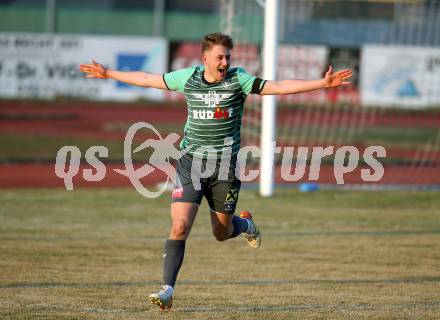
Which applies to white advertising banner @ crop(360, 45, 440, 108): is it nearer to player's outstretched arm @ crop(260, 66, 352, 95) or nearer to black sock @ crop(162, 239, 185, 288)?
player's outstretched arm @ crop(260, 66, 352, 95)

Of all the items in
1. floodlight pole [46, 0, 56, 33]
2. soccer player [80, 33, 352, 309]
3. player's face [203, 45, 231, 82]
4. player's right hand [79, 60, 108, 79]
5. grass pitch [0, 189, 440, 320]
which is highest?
floodlight pole [46, 0, 56, 33]

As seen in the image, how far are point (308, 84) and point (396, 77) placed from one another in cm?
2776

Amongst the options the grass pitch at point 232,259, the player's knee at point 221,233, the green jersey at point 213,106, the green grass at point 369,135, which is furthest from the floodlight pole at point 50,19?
the green jersey at point 213,106

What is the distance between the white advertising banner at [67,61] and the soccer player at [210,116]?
3093 centimetres

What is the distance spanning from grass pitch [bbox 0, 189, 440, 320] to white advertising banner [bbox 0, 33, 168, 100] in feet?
72.7

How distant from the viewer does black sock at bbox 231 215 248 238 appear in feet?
29.0

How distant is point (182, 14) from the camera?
145 ft

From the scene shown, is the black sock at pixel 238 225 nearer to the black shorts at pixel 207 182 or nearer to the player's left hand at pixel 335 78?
the black shorts at pixel 207 182

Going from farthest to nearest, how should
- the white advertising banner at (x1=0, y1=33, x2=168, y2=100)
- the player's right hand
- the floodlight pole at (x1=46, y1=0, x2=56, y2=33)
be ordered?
the floodlight pole at (x1=46, y1=0, x2=56, y2=33), the white advertising banner at (x1=0, y1=33, x2=168, y2=100), the player's right hand

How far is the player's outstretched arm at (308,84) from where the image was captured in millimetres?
A: 7836

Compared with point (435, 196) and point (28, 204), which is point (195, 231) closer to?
point (28, 204)

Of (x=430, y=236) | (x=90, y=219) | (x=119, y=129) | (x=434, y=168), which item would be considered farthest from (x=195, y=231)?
(x=119, y=129)

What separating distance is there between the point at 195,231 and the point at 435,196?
5650 mm

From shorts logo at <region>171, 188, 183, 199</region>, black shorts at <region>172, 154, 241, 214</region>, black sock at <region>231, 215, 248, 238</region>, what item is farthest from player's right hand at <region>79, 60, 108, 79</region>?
black sock at <region>231, 215, 248, 238</region>
